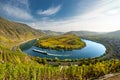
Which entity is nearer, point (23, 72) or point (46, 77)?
point (23, 72)

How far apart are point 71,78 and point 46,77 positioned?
1317 cm

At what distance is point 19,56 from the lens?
135m

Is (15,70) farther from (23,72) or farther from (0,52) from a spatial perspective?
(0,52)

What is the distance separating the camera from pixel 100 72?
9038cm

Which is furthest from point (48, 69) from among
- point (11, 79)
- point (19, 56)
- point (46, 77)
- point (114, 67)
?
point (19, 56)

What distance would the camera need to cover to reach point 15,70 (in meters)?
77.2

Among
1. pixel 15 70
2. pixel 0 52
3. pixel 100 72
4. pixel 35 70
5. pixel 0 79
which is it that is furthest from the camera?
pixel 0 52

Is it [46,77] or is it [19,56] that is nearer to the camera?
[46,77]

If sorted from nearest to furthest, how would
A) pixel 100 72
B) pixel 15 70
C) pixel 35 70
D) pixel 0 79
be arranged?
pixel 0 79 < pixel 15 70 < pixel 35 70 < pixel 100 72

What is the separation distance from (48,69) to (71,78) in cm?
1304

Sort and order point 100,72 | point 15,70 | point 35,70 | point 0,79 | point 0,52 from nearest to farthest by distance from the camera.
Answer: point 0,79, point 15,70, point 35,70, point 100,72, point 0,52

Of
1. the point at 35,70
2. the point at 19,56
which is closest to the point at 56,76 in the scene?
the point at 35,70

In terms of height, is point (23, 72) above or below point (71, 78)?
above

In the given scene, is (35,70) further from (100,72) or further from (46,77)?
(100,72)
